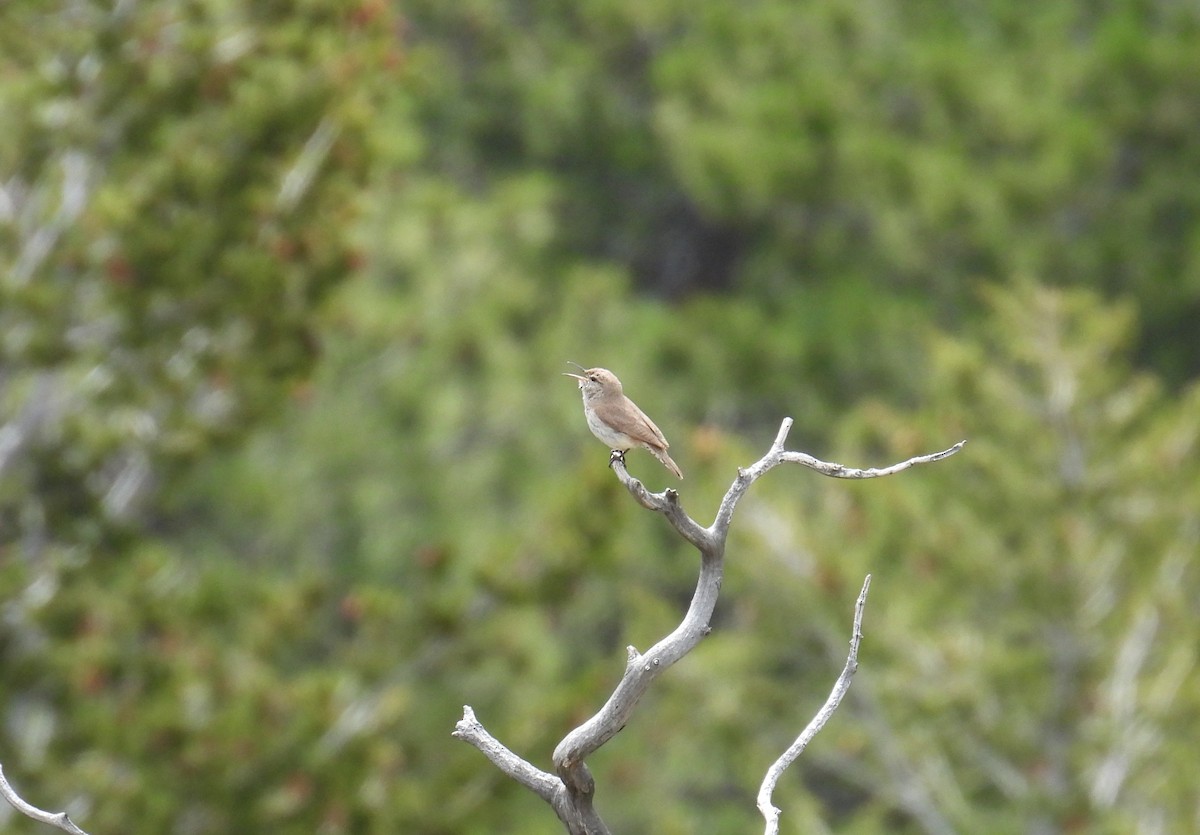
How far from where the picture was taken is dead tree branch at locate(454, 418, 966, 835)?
2523 mm

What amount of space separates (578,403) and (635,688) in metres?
10.5

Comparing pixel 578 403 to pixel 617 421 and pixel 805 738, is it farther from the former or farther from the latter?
pixel 805 738

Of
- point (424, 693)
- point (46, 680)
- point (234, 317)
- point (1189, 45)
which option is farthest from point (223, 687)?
point (1189, 45)

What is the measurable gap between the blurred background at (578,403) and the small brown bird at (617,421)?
3.44m

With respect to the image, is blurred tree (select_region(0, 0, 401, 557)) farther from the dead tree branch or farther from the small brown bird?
the dead tree branch

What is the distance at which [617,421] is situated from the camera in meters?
3.38

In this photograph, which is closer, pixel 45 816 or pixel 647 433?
pixel 45 816

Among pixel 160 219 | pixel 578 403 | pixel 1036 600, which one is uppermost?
pixel 160 219

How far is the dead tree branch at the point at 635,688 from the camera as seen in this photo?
252 centimetres

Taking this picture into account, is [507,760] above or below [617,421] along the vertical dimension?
above

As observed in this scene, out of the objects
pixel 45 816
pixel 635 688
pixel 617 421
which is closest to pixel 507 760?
pixel 635 688

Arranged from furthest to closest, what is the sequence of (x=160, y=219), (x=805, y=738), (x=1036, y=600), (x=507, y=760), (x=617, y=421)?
1. (x=1036, y=600)
2. (x=160, y=219)
3. (x=617, y=421)
4. (x=507, y=760)
5. (x=805, y=738)

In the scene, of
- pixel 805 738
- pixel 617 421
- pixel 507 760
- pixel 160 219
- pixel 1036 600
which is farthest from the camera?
pixel 1036 600

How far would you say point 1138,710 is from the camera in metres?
9.92
